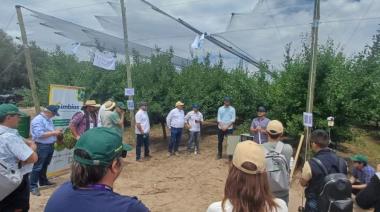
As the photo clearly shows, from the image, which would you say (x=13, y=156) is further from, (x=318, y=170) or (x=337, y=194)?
(x=337, y=194)

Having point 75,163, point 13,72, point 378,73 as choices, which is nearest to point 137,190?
point 75,163

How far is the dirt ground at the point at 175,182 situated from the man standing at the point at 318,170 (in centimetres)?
401

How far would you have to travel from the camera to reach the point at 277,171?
425 centimetres

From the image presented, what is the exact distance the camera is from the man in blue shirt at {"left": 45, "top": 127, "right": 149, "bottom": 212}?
6.17 feet

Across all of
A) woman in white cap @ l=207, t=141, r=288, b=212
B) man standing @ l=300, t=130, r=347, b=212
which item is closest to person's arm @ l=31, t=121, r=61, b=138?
→ man standing @ l=300, t=130, r=347, b=212

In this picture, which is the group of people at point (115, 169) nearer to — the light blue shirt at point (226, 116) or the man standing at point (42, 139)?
the man standing at point (42, 139)

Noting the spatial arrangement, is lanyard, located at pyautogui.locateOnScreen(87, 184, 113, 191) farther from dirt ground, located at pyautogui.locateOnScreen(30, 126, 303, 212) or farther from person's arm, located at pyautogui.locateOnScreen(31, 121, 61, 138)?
person's arm, located at pyautogui.locateOnScreen(31, 121, 61, 138)

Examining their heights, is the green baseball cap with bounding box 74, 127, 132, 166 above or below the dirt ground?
above

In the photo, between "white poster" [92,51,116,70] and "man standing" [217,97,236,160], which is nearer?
"man standing" [217,97,236,160]

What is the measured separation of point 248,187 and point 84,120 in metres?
7.81

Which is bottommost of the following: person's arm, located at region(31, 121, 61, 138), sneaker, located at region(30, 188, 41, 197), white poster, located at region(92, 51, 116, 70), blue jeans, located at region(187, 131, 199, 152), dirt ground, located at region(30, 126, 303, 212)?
dirt ground, located at region(30, 126, 303, 212)

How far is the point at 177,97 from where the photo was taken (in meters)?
15.7

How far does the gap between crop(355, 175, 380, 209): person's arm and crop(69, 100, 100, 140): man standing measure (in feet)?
23.4

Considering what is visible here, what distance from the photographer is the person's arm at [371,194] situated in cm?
342
